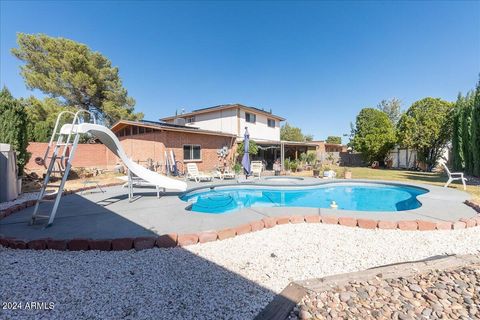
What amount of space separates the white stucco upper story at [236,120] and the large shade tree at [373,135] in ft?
36.4

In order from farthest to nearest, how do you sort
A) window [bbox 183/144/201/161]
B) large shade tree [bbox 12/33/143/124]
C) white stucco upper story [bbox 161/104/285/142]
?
large shade tree [bbox 12/33/143/124]
white stucco upper story [bbox 161/104/285/142]
window [bbox 183/144/201/161]

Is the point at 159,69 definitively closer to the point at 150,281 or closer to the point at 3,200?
the point at 3,200

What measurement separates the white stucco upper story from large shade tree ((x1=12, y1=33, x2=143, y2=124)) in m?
8.02

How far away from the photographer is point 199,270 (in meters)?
3.45

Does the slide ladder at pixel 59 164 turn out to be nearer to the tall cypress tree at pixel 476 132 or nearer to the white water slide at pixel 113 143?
the white water slide at pixel 113 143

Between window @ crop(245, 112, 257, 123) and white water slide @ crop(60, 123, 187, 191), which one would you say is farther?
window @ crop(245, 112, 257, 123)

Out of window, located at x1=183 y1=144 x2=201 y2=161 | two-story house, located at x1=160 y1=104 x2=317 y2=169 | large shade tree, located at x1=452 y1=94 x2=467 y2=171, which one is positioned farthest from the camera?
two-story house, located at x1=160 y1=104 x2=317 y2=169

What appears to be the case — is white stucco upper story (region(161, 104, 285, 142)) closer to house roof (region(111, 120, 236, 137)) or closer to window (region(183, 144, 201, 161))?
house roof (region(111, 120, 236, 137))

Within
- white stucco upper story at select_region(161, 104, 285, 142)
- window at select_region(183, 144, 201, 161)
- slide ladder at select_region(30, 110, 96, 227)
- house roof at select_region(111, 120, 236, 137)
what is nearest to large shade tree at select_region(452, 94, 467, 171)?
white stucco upper story at select_region(161, 104, 285, 142)

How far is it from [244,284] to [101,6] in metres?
17.8

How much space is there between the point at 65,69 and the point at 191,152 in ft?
58.7

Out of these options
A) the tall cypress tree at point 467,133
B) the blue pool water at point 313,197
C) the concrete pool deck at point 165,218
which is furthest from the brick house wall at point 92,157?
the tall cypress tree at point 467,133

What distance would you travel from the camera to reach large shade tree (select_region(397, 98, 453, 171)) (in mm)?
21328

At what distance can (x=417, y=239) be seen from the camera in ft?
15.6
